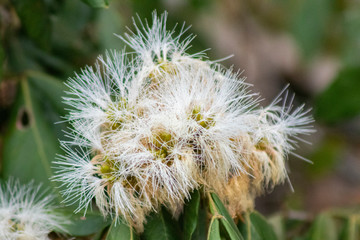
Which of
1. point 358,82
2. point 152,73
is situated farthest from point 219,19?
point 152,73

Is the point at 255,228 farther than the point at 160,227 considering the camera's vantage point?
Yes

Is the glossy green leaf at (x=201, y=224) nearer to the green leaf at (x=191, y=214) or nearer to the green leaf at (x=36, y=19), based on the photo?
the green leaf at (x=191, y=214)

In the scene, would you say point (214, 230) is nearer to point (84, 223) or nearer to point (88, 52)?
point (84, 223)

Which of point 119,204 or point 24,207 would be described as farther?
point 24,207

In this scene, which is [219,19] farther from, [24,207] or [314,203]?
[24,207]

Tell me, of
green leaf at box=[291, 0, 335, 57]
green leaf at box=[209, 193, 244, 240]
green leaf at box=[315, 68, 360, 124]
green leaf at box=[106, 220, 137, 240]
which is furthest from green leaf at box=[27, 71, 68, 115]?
green leaf at box=[291, 0, 335, 57]

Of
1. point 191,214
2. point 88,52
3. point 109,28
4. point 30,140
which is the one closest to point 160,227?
point 191,214
